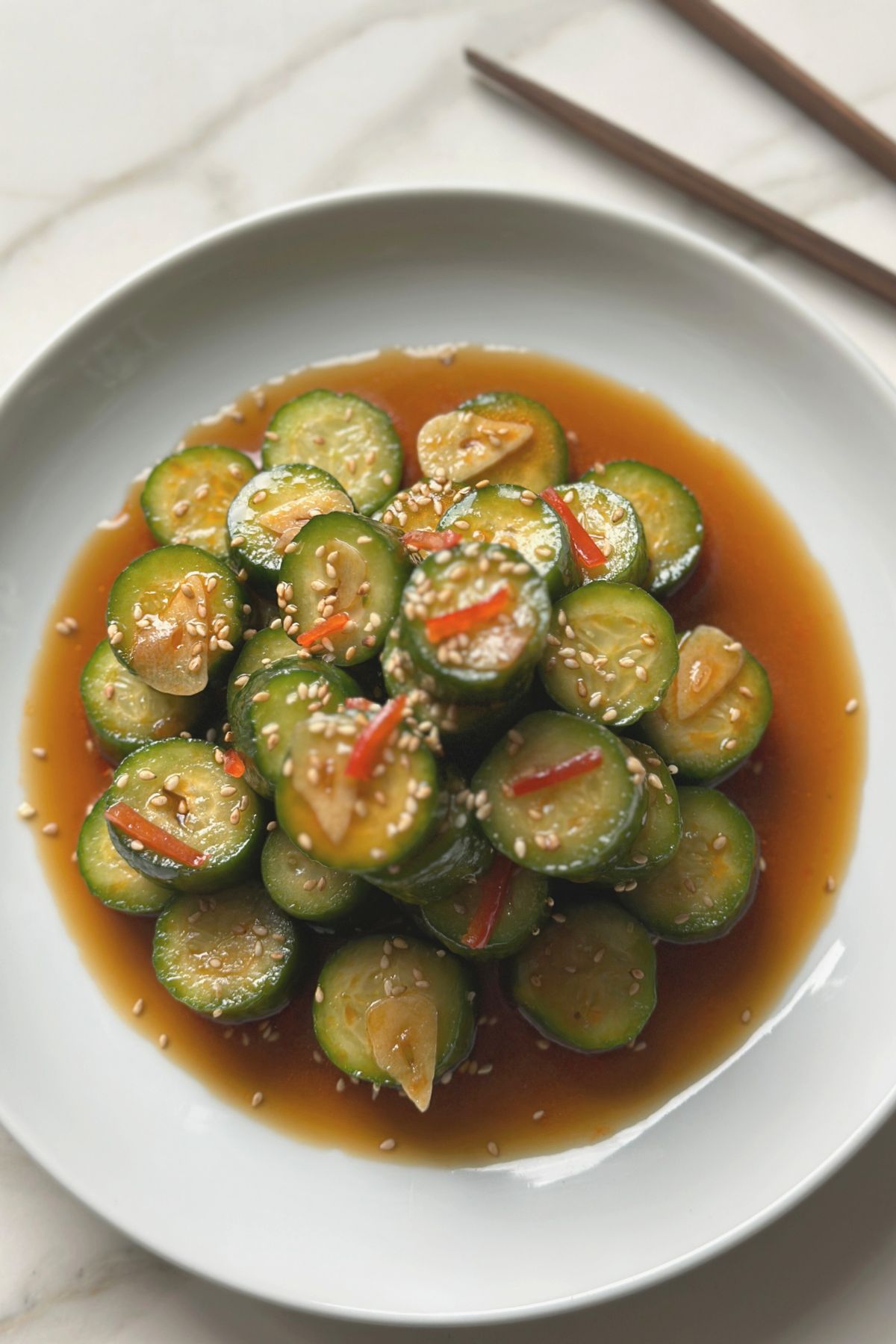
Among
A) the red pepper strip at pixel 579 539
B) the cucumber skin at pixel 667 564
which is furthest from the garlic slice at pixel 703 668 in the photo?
the red pepper strip at pixel 579 539

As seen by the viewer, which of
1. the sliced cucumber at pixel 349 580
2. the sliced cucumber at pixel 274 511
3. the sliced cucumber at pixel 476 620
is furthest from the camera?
the sliced cucumber at pixel 274 511

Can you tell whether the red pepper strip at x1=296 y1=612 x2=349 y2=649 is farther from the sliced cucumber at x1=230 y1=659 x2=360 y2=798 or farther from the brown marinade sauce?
the brown marinade sauce

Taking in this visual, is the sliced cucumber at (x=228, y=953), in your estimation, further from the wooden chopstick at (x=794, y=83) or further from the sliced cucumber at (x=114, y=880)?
the wooden chopstick at (x=794, y=83)

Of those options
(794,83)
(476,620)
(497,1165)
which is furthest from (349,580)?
(794,83)

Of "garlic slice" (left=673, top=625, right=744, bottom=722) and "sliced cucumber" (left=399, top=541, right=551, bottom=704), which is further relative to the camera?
"garlic slice" (left=673, top=625, right=744, bottom=722)

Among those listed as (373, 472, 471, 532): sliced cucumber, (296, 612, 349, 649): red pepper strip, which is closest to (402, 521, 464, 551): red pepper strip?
(373, 472, 471, 532): sliced cucumber

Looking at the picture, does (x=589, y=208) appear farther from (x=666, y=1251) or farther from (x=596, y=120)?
(x=666, y=1251)

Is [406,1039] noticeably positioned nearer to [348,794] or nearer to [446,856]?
[446,856]

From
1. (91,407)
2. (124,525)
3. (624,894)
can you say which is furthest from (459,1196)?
(91,407)
